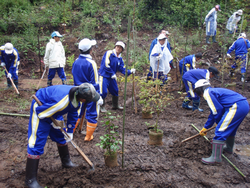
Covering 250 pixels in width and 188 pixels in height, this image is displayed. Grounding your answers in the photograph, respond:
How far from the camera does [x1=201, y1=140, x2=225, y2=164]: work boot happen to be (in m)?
3.85

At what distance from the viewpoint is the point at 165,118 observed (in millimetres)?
6074

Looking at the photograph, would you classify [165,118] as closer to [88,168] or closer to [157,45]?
[157,45]

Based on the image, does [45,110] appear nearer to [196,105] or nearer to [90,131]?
[90,131]

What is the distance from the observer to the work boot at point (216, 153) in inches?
151

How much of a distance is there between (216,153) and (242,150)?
3.74ft

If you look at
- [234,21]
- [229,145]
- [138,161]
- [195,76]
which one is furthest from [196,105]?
[234,21]

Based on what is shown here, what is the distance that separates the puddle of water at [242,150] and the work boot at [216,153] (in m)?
0.90

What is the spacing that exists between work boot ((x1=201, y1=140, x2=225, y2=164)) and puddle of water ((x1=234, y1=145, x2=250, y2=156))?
898 millimetres

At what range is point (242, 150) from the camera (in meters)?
4.59

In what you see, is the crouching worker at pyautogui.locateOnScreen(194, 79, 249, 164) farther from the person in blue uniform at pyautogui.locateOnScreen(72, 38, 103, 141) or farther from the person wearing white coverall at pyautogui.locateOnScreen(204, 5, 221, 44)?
the person wearing white coverall at pyautogui.locateOnScreen(204, 5, 221, 44)

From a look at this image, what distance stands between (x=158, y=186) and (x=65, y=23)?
41.7 feet

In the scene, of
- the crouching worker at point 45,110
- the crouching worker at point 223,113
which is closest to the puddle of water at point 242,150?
the crouching worker at point 223,113

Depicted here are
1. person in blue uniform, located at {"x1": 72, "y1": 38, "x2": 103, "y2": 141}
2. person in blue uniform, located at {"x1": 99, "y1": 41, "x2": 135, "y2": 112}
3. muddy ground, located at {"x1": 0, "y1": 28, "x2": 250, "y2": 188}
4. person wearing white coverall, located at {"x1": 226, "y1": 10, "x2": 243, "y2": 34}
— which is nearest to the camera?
muddy ground, located at {"x1": 0, "y1": 28, "x2": 250, "y2": 188}

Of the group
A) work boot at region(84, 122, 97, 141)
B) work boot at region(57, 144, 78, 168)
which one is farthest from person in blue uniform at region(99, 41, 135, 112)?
work boot at region(57, 144, 78, 168)
